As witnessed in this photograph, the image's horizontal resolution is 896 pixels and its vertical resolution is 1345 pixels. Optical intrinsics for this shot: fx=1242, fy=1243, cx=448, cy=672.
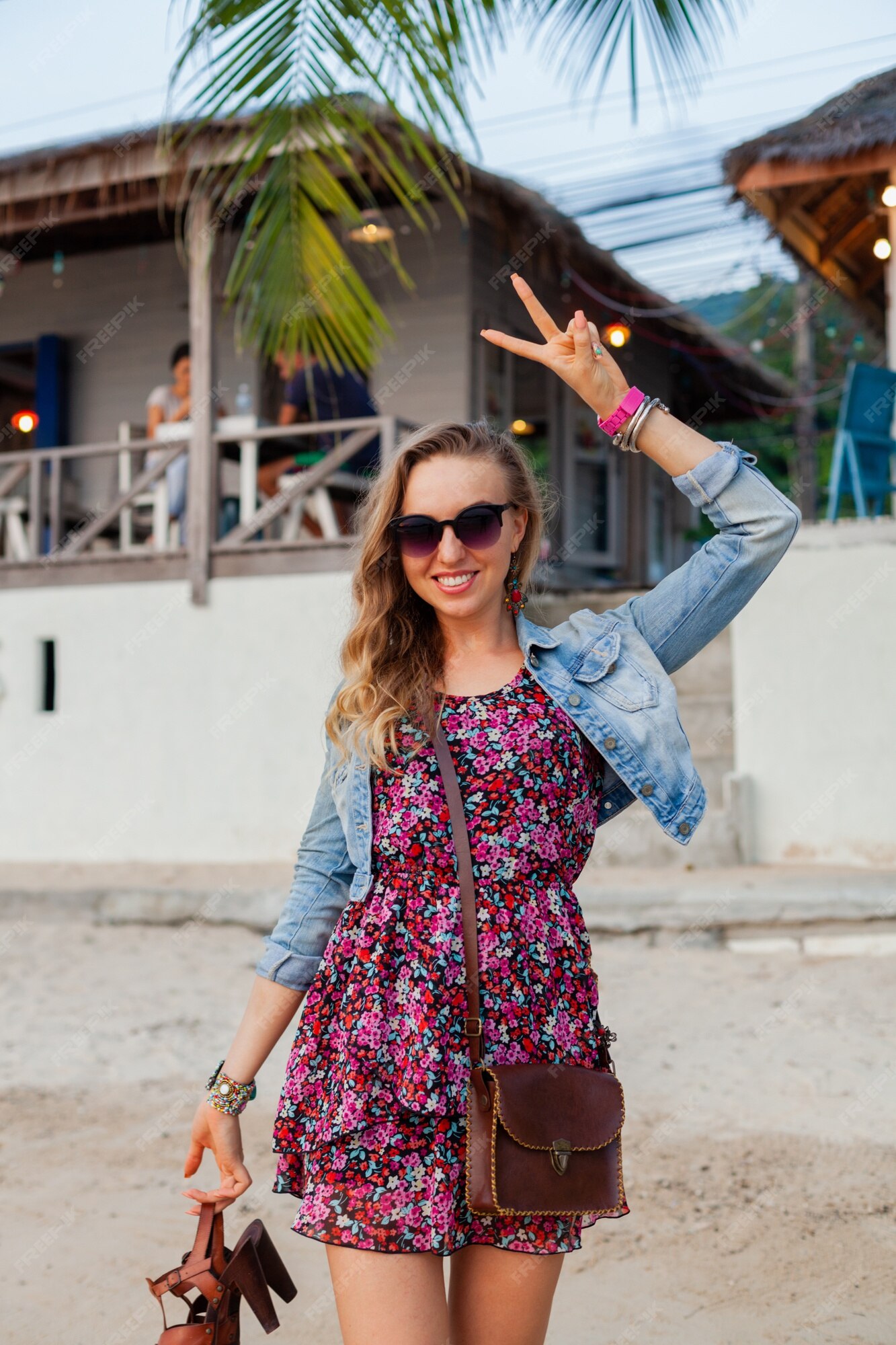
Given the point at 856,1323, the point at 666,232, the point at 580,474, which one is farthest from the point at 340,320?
the point at 580,474

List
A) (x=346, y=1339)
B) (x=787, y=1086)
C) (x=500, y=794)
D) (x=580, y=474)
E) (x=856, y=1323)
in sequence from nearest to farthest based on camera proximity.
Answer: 1. (x=346, y=1339)
2. (x=500, y=794)
3. (x=856, y=1323)
4. (x=787, y=1086)
5. (x=580, y=474)

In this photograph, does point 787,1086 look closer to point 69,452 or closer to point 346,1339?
point 346,1339

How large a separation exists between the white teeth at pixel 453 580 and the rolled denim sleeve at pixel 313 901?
314mm

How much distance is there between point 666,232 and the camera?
29.6 feet

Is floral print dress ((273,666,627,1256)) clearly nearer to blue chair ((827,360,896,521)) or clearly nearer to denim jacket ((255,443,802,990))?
denim jacket ((255,443,802,990))

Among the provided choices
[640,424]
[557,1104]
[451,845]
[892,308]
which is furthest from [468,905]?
[892,308]

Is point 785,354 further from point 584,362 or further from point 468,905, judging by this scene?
point 468,905

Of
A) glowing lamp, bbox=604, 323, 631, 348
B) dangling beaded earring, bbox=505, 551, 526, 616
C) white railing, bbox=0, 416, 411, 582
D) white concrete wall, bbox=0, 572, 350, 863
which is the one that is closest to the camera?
dangling beaded earring, bbox=505, 551, 526, 616

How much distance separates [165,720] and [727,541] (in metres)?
7.41

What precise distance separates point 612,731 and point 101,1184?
2879mm

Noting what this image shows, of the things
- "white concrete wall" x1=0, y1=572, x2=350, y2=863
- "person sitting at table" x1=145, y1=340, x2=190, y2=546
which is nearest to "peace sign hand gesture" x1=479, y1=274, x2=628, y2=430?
"white concrete wall" x1=0, y1=572, x2=350, y2=863

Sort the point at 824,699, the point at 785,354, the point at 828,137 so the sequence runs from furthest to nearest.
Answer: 1. the point at 785,354
2. the point at 828,137
3. the point at 824,699

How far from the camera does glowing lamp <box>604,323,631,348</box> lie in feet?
32.7

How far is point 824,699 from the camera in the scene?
278 inches
